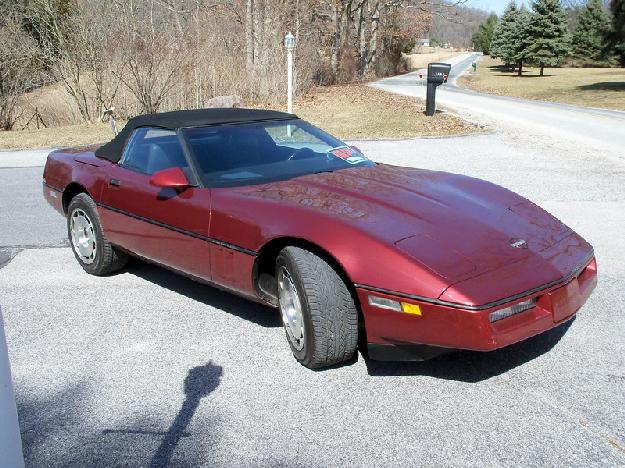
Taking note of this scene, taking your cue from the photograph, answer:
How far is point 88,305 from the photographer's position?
4539 millimetres

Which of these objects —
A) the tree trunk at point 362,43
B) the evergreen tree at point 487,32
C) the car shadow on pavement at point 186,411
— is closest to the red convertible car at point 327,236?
the car shadow on pavement at point 186,411

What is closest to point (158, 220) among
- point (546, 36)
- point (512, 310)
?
point (512, 310)

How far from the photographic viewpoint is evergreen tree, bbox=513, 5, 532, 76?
59.5 meters

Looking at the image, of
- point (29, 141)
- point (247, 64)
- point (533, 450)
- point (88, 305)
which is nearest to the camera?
point (533, 450)

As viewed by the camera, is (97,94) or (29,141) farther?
(97,94)

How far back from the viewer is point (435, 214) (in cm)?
354

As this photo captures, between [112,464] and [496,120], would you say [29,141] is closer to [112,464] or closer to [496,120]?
[496,120]

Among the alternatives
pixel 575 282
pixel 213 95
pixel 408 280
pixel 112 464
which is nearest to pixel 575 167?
pixel 575 282

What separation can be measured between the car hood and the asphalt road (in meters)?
0.65

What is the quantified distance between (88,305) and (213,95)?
1777cm

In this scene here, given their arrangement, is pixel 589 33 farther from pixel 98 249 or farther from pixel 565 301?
pixel 565 301

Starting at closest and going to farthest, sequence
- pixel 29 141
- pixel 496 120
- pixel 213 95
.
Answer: pixel 29 141
pixel 496 120
pixel 213 95

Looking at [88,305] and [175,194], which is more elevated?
[175,194]

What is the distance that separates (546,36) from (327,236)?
6304 centimetres
